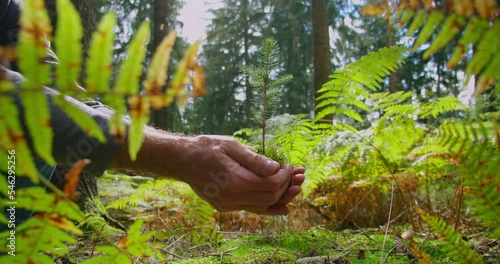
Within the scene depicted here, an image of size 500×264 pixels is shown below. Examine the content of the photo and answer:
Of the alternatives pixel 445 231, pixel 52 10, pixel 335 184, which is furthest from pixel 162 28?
pixel 445 231

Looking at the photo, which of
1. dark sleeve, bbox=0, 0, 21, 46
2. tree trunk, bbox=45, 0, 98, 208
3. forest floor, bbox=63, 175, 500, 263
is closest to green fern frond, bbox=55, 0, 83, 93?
forest floor, bbox=63, 175, 500, 263

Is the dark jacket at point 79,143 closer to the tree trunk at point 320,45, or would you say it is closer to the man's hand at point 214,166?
the man's hand at point 214,166

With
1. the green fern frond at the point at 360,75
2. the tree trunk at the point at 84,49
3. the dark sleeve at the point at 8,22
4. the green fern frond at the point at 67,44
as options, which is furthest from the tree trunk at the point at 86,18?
the green fern frond at the point at 67,44

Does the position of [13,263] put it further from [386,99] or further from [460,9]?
[386,99]

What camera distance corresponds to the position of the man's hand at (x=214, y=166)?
125cm

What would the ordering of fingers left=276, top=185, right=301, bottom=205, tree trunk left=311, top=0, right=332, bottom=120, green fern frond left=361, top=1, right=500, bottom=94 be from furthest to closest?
tree trunk left=311, top=0, right=332, bottom=120 < fingers left=276, top=185, right=301, bottom=205 < green fern frond left=361, top=1, right=500, bottom=94

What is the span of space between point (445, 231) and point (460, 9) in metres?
0.49

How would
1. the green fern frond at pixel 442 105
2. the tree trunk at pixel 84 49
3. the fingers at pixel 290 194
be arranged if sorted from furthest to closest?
the tree trunk at pixel 84 49, the green fern frond at pixel 442 105, the fingers at pixel 290 194

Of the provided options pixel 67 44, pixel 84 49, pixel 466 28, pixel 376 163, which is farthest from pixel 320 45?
pixel 67 44

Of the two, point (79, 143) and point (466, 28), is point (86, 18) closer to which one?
point (79, 143)

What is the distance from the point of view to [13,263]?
879 mm

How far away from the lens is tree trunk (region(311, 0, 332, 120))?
5.47m

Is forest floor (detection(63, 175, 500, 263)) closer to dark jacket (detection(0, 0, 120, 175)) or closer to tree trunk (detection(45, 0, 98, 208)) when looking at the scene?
dark jacket (detection(0, 0, 120, 175))

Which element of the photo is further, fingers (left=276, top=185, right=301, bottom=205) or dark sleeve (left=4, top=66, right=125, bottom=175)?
fingers (left=276, top=185, right=301, bottom=205)
